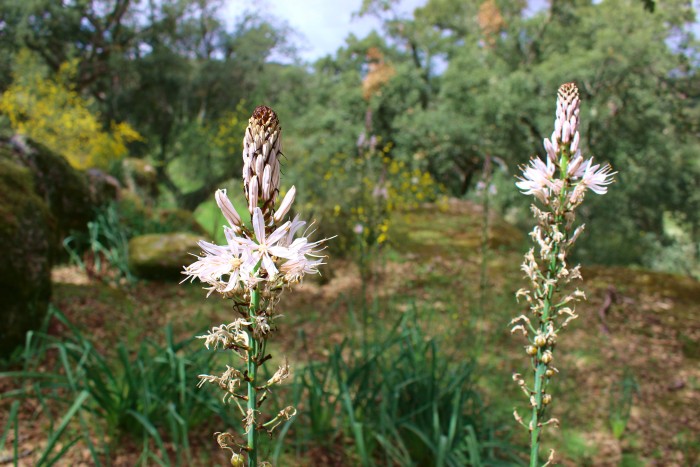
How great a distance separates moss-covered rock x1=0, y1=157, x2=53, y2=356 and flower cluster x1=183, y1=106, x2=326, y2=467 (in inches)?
154

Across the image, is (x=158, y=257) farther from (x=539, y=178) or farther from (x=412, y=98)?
(x=412, y=98)

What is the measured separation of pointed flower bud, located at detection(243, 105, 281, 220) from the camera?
0.90 metres

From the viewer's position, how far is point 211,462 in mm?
3348

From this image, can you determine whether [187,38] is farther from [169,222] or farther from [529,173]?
[529,173]

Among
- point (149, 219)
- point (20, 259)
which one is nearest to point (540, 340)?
point (20, 259)

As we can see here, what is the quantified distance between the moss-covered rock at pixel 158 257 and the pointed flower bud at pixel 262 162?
6001 millimetres

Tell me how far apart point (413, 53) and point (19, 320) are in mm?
15481

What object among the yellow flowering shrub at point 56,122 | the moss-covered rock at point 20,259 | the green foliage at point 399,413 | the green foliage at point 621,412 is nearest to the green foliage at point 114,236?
the moss-covered rock at point 20,259

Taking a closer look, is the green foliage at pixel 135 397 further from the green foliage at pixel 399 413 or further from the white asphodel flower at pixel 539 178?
the white asphodel flower at pixel 539 178

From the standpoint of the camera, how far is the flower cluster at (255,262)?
0.89 metres

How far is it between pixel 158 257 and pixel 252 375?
6.30 meters

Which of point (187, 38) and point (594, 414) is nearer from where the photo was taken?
point (594, 414)

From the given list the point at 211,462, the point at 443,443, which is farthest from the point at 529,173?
the point at 211,462

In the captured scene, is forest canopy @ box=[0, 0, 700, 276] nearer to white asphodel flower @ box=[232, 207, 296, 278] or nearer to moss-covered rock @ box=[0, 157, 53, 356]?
moss-covered rock @ box=[0, 157, 53, 356]
